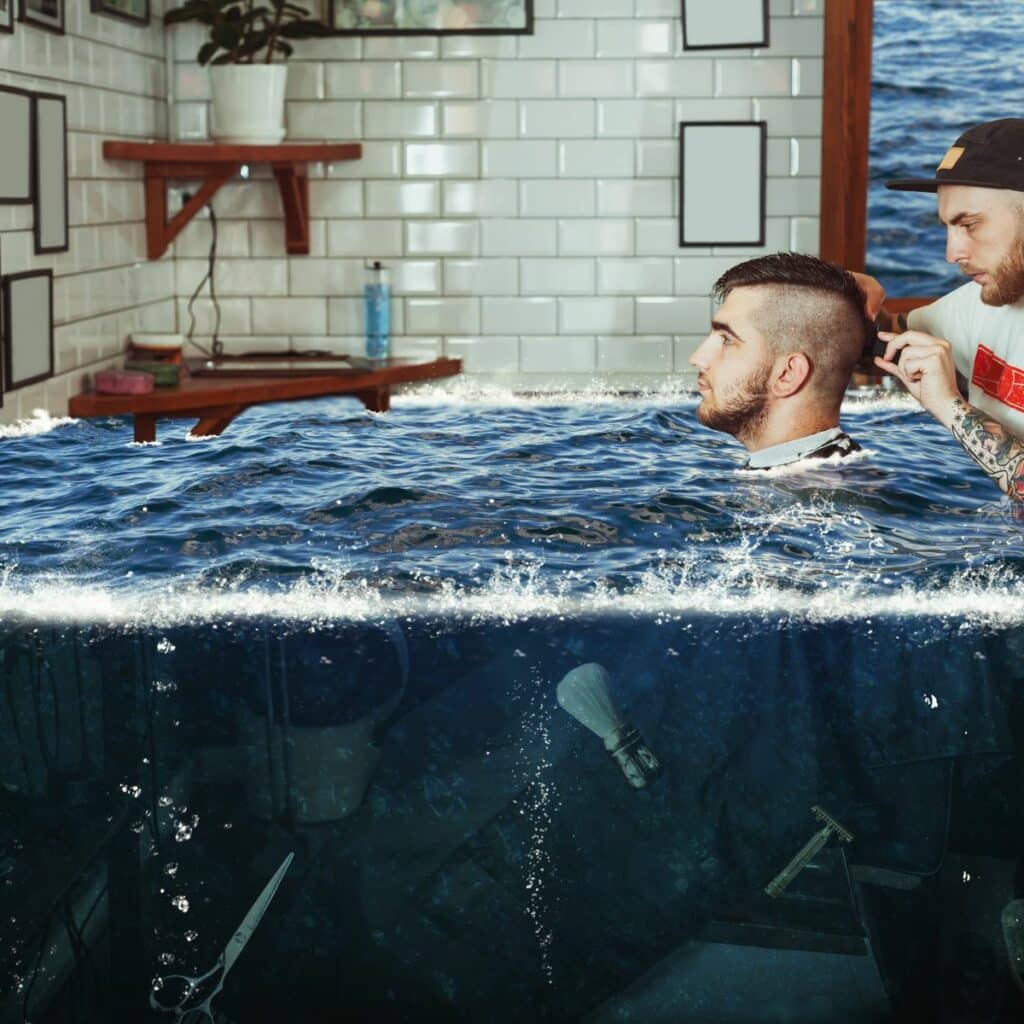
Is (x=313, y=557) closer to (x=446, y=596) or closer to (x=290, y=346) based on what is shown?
(x=446, y=596)

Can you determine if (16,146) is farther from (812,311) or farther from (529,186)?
(812,311)

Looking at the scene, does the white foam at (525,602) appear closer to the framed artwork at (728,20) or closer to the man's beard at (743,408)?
the man's beard at (743,408)

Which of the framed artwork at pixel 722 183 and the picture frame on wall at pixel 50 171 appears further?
the framed artwork at pixel 722 183

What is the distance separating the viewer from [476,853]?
1.21 m

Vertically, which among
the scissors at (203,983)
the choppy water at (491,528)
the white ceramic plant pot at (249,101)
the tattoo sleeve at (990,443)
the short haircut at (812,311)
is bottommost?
the scissors at (203,983)

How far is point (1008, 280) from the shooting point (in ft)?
4.89

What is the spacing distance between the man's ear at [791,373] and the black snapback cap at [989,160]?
0.20 metres

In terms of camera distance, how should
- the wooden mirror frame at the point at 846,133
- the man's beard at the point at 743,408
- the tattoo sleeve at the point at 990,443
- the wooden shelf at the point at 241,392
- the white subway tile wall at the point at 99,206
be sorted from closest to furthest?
the tattoo sleeve at the point at 990,443 < the man's beard at the point at 743,408 < the white subway tile wall at the point at 99,206 < the wooden shelf at the point at 241,392 < the wooden mirror frame at the point at 846,133

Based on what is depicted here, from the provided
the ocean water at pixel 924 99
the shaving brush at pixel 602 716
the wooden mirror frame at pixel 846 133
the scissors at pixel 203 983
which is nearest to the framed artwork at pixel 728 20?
the wooden mirror frame at pixel 846 133

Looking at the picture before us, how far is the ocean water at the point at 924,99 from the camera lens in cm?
354

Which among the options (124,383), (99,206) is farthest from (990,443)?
(99,206)

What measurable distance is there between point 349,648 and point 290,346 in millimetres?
2569

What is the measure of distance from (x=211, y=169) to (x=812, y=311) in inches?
85.7

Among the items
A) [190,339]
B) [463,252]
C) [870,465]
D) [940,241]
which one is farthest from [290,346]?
[870,465]
